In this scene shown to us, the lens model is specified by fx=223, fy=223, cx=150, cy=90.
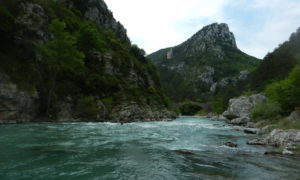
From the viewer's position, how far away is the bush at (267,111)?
124ft

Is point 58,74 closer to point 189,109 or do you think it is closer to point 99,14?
point 99,14

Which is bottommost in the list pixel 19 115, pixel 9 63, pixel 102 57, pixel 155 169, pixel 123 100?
pixel 155 169

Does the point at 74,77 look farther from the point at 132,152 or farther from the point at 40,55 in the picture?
the point at 132,152

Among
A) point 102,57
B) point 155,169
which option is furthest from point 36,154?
point 102,57

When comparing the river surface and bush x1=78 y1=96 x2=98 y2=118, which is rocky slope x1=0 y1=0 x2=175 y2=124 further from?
the river surface

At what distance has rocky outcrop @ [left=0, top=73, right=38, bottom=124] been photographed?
29047mm

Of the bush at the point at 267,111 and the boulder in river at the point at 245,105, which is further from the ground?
the boulder in river at the point at 245,105

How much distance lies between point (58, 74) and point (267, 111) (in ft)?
128

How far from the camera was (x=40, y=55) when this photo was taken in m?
39.5

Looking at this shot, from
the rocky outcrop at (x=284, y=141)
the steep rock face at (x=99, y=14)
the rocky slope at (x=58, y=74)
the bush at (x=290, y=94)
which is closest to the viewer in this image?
the rocky outcrop at (x=284, y=141)

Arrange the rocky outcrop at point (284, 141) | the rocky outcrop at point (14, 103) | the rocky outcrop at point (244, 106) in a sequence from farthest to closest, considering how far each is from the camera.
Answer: the rocky outcrop at point (244, 106) < the rocky outcrop at point (14, 103) < the rocky outcrop at point (284, 141)

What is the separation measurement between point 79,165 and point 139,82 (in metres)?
56.5

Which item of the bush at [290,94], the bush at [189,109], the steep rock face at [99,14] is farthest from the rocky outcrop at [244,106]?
the bush at [189,109]

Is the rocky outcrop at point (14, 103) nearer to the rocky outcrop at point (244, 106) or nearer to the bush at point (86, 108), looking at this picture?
the bush at point (86, 108)
